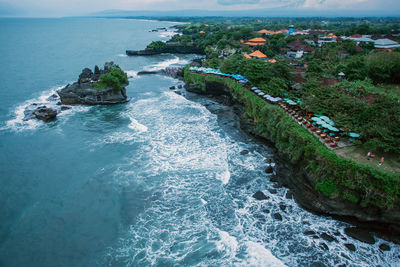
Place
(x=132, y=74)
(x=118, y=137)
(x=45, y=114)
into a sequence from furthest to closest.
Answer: (x=132, y=74), (x=45, y=114), (x=118, y=137)

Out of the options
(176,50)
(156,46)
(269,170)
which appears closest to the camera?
(269,170)

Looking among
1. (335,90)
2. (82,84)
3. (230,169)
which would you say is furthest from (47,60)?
(335,90)

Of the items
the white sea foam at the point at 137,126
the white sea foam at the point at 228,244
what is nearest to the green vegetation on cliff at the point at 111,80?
the white sea foam at the point at 137,126

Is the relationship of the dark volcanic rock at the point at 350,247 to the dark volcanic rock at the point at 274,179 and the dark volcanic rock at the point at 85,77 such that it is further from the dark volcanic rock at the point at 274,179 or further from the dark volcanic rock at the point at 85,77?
the dark volcanic rock at the point at 85,77

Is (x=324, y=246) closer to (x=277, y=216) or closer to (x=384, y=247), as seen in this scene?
(x=277, y=216)

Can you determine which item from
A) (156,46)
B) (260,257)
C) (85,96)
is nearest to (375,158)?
(260,257)

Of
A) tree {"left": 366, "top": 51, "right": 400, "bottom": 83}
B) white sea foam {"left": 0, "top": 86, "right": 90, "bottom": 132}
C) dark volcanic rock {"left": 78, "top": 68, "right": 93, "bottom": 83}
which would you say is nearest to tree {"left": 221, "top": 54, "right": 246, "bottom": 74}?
tree {"left": 366, "top": 51, "right": 400, "bottom": 83}

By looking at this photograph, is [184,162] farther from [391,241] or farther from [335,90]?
[335,90]
